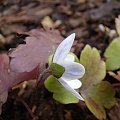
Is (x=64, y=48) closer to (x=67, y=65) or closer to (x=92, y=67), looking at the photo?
(x=67, y=65)

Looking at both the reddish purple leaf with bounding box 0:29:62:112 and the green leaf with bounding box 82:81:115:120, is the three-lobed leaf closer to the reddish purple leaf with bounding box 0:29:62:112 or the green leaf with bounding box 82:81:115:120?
the green leaf with bounding box 82:81:115:120

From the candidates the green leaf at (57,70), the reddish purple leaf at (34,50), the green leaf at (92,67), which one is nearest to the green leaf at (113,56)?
the green leaf at (92,67)

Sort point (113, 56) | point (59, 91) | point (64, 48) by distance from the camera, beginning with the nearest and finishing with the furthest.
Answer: point (64, 48), point (59, 91), point (113, 56)

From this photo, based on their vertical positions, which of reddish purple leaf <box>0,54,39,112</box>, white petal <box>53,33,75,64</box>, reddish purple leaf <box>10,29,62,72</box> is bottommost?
reddish purple leaf <box>0,54,39,112</box>

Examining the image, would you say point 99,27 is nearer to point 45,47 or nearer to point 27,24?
point 27,24

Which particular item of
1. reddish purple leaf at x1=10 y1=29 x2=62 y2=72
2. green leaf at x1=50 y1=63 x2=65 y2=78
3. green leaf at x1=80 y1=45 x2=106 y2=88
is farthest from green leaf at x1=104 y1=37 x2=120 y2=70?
green leaf at x1=50 y1=63 x2=65 y2=78

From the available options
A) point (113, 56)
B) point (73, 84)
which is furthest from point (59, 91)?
point (113, 56)

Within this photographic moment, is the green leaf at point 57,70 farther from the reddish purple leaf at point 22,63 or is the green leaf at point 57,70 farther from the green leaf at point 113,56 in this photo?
the green leaf at point 113,56
